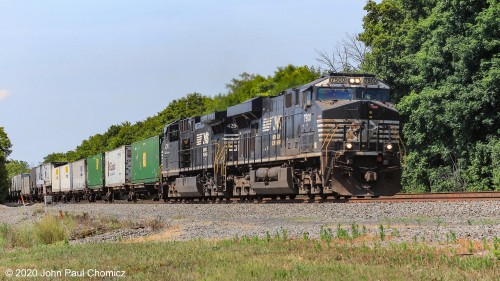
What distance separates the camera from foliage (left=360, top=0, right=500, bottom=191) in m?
33.1

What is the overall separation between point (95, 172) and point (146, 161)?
1183 centimetres

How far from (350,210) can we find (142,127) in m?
76.3

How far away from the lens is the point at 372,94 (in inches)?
891

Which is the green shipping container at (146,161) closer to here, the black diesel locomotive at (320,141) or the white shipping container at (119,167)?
the white shipping container at (119,167)

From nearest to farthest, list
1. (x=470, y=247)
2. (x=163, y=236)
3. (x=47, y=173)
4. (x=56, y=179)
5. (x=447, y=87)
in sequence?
(x=470, y=247)
(x=163, y=236)
(x=447, y=87)
(x=56, y=179)
(x=47, y=173)

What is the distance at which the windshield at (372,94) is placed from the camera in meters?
22.4

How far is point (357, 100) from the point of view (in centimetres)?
2202

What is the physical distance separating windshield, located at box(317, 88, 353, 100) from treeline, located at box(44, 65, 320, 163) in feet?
48.9

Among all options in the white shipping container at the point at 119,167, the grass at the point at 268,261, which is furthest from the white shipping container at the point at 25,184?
the grass at the point at 268,261

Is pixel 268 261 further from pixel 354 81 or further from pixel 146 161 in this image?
pixel 146 161

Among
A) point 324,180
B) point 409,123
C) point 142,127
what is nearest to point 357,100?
point 324,180

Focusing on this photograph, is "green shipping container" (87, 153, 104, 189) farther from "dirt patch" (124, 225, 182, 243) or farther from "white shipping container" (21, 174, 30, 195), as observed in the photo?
"dirt patch" (124, 225, 182, 243)

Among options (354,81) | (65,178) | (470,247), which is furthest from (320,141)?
(65,178)

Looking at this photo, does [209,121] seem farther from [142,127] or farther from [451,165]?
[142,127]
